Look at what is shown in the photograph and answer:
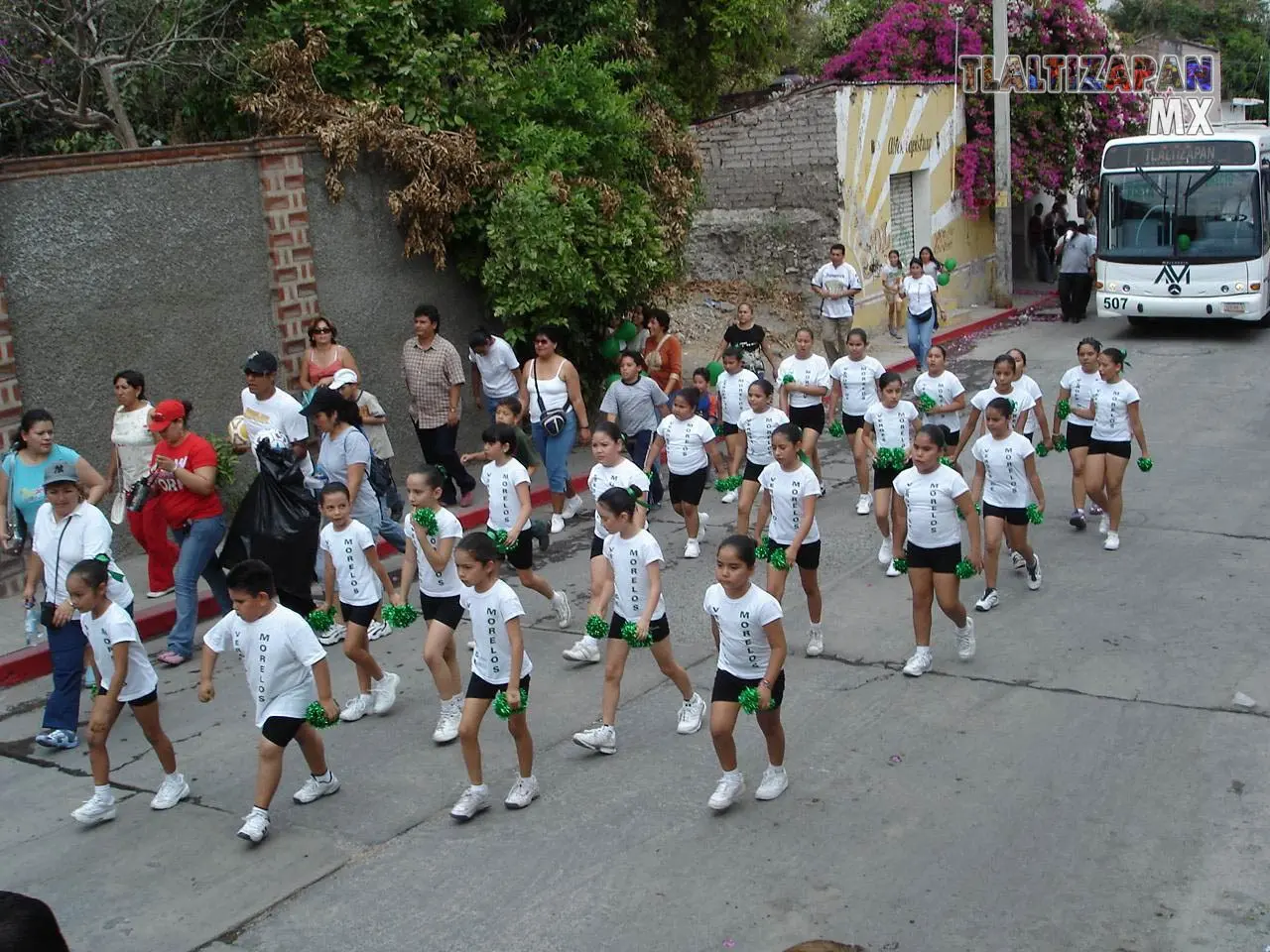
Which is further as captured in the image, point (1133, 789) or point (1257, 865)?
point (1133, 789)

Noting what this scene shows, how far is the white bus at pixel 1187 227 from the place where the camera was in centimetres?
1988

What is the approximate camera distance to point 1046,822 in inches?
249

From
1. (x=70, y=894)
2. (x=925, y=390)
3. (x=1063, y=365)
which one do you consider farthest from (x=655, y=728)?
(x=1063, y=365)

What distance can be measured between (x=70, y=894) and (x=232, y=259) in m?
6.90

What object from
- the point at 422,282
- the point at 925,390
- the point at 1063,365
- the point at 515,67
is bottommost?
the point at 1063,365

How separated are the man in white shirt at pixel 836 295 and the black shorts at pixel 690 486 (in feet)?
21.8

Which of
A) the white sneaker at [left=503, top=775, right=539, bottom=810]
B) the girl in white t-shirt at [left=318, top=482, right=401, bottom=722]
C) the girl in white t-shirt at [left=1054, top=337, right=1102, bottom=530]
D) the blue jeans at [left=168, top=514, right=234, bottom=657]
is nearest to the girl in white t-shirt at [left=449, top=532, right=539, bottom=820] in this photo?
the white sneaker at [left=503, top=775, right=539, bottom=810]

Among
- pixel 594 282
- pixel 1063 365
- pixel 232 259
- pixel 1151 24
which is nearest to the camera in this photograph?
pixel 232 259

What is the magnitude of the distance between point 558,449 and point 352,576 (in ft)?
13.7

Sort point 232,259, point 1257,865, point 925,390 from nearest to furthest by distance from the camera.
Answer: point 1257,865, point 925,390, point 232,259

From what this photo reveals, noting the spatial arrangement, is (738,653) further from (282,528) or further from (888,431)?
(888,431)

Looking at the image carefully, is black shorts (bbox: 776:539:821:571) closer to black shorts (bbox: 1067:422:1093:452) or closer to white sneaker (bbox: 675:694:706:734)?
white sneaker (bbox: 675:694:706:734)

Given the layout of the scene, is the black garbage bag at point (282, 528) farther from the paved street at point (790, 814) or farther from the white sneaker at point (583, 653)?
the white sneaker at point (583, 653)

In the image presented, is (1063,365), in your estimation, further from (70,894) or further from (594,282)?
(70,894)
